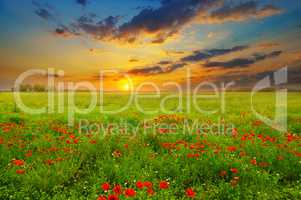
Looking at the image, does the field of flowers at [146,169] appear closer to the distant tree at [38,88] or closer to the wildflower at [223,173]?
the wildflower at [223,173]

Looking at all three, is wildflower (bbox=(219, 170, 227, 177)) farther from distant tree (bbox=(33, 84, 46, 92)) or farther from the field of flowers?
distant tree (bbox=(33, 84, 46, 92))

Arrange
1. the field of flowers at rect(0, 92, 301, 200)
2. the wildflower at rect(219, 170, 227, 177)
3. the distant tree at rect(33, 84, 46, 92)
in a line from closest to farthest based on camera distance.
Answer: the field of flowers at rect(0, 92, 301, 200)
the wildflower at rect(219, 170, 227, 177)
the distant tree at rect(33, 84, 46, 92)

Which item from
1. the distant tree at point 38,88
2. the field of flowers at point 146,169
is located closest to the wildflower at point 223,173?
the field of flowers at point 146,169

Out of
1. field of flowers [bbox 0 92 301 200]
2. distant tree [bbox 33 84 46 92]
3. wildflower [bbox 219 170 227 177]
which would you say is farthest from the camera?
distant tree [bbox 33 84 46 92]

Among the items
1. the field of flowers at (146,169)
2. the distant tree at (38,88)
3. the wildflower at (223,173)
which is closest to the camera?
the field of flowers at (146,169)

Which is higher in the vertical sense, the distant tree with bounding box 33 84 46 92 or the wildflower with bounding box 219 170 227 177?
the distant tree with bounding box 33 84 46 92

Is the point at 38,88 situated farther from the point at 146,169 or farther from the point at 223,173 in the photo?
the point at 223,173

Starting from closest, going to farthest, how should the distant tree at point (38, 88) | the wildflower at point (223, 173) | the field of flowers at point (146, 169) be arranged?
the field of flowers at point (146, 169)
the wildflower at point (223, 173)
the distant tree at point (38, 88)

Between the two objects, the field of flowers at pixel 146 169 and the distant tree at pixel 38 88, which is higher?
the distant tree at pixel 38 88

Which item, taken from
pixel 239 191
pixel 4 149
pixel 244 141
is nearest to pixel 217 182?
pixel 239 191

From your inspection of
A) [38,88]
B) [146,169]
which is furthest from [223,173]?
[38,88]

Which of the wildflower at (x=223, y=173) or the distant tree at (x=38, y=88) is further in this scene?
the distant tree at (x=38, y=88)

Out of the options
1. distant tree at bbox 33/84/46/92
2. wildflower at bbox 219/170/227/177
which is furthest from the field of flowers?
distant tree at bbox 33/84/46/92

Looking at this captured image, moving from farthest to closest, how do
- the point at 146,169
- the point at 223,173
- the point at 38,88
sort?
the point at 38,88 → the point at 146,169 → the point at 223,173
